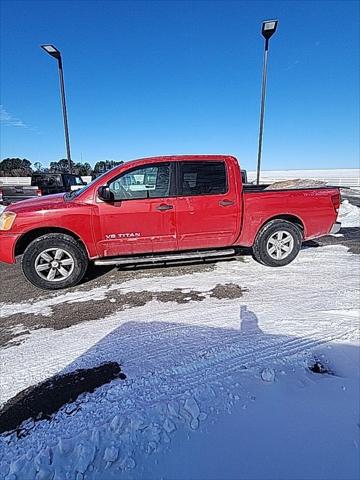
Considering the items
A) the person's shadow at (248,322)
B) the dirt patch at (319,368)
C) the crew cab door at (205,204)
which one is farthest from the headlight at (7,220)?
the dirt patch at (319,368)

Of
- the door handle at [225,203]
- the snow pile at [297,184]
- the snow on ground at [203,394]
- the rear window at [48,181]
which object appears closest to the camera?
the snow on ground at [203,394]

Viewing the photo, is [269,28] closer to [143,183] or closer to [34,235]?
[143,183]

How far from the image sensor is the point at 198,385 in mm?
2039

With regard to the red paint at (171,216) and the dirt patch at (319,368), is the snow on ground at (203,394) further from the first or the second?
the red paint at (171,216)

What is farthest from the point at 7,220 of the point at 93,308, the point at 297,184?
the point at 297,184

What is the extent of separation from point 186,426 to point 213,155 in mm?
3792

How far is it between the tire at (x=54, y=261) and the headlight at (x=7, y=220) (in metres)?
0.40

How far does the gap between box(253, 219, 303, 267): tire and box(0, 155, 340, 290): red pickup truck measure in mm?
17

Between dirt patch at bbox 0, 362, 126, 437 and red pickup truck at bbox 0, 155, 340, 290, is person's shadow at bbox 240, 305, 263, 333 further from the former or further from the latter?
red pickup truck at bbox 0, 155, 340, 290

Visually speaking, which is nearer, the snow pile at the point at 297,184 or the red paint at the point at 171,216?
the red paint at the point at 171,216

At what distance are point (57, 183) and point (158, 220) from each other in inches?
405

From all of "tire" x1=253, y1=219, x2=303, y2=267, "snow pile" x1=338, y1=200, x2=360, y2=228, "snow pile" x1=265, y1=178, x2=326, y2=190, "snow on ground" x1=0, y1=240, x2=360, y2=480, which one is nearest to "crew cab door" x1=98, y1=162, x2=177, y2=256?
"snow on ground" x1=0, y1=240, x2=360, y2=480

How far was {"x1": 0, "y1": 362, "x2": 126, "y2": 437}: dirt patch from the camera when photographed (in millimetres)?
1838

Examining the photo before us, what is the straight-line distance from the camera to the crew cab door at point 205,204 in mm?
4199
